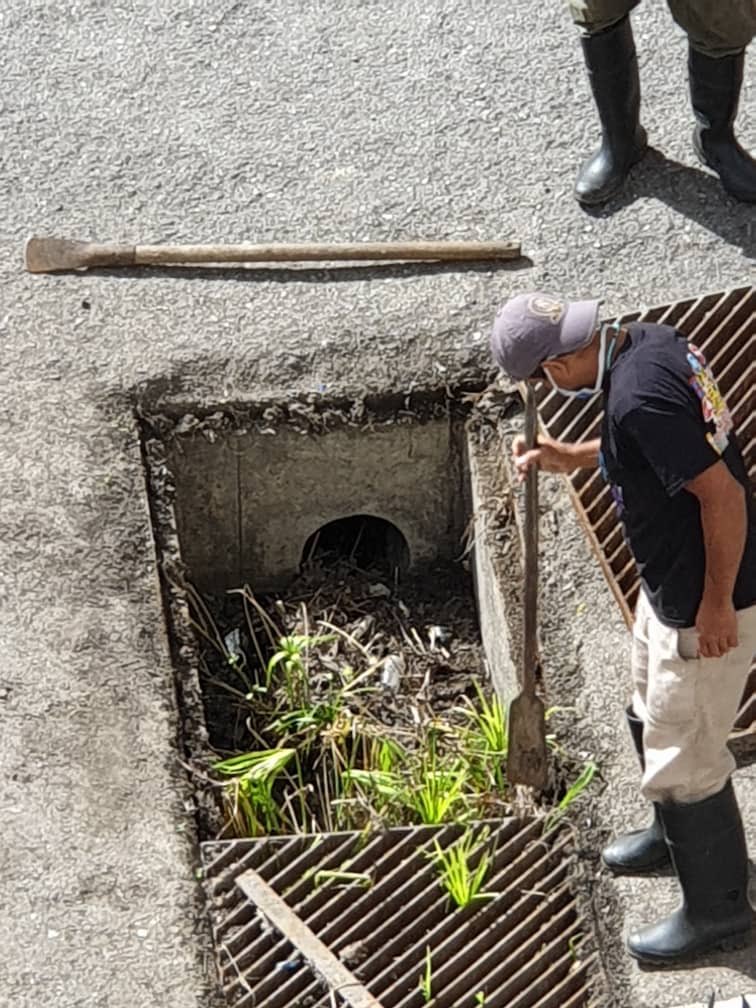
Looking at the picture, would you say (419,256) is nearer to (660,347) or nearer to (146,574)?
(146,574)

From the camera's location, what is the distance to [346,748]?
5230 mm

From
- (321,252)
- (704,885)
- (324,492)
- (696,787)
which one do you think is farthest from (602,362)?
(321,252)

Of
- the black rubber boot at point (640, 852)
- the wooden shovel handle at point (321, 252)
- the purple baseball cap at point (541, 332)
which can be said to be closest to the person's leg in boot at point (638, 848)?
the black rubber boot at point (640, 852)

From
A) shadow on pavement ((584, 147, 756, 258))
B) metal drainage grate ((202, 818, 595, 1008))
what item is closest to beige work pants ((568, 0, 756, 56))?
shadow on pavement ((584, 147, 756, 258))

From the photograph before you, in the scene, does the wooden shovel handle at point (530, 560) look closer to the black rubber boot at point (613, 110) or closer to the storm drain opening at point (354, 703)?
the storm drain opening at point (354, 703)

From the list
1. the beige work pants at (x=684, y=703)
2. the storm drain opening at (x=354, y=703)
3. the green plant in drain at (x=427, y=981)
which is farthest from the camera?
the storm drain opening at (x=354, y=703)

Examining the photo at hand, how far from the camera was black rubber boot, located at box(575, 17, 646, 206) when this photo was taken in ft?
19.8

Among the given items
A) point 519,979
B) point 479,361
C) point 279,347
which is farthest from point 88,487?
point 519,979

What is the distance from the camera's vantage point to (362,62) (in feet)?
22.5

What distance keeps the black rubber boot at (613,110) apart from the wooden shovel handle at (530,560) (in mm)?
1990

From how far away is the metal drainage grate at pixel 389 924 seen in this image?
14.5 ft

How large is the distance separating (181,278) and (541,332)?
2.47 meters

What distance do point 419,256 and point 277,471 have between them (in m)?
0.86

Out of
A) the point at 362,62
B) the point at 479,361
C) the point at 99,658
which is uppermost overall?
the point at 362,62
